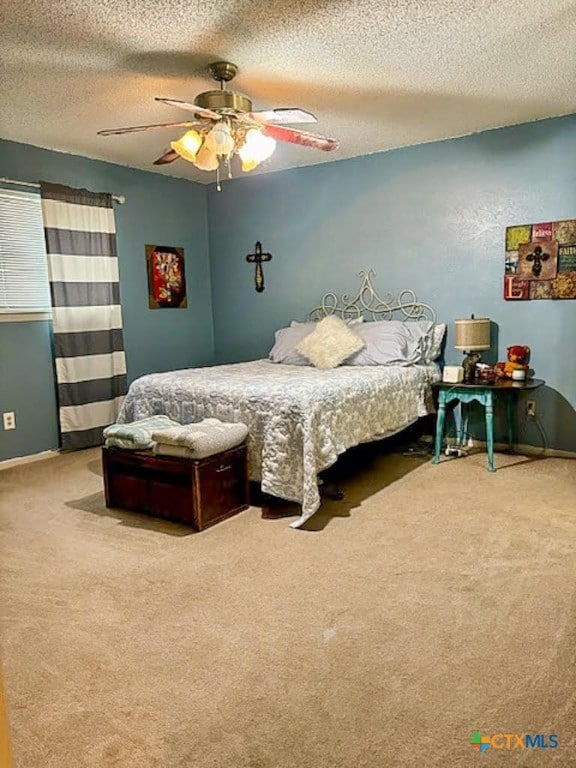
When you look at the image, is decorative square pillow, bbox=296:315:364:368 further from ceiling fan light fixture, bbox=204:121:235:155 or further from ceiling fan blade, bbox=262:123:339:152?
ceiling fan light fixture, bbox=204:121:235:155

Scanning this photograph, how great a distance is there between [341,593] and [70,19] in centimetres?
268

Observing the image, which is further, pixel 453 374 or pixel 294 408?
pixel 453 374

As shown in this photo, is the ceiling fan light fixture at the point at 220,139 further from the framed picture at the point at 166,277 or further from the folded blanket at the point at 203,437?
the framed picture at the point at 166,277

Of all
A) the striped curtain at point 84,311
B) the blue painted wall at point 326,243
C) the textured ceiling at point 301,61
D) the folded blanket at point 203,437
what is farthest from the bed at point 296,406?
the textured ceiling at point 301,61

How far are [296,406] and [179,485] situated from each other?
74cm

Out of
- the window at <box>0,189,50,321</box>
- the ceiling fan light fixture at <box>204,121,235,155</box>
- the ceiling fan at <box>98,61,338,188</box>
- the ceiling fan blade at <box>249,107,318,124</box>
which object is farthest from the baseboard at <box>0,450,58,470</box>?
the ceiling fan blade at <box>249,107,318,124</box>

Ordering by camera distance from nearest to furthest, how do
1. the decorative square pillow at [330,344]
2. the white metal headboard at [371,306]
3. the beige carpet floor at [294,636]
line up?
the beige carpet floor at [294,636]
the decorative square pillow at [330,344]
the white metal headboard at [371,306]

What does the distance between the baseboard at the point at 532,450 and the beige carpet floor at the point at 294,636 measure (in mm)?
967

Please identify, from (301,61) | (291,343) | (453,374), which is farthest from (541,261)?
(301,61)

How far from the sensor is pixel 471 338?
3.97 metres

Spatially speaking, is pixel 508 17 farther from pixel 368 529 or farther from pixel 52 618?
pixel 52 618

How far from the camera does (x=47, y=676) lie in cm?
176

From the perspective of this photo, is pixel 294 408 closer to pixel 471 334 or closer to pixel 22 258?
pixel 471 334

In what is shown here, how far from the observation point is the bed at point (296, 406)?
296 cm
